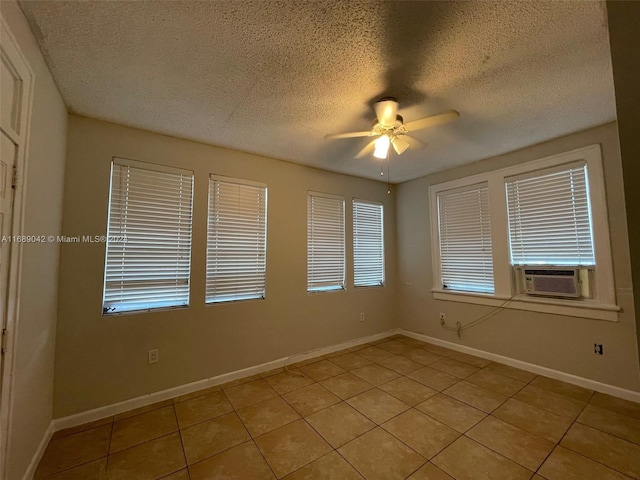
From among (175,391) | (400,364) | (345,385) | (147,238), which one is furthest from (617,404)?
(147,238)

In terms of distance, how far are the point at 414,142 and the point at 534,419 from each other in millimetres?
2731

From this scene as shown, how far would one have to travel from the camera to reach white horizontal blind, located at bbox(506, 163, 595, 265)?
2.76 m

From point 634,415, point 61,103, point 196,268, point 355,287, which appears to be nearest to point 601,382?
point 634,415

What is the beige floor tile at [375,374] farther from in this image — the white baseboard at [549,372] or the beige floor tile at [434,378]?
the white baseboard at [549,372]

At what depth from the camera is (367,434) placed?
2.05 m

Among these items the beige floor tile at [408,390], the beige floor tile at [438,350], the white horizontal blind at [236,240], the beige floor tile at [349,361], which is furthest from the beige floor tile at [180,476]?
the beige floor tile at [438,350]

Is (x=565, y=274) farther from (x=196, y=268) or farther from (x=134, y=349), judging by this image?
(x=134, y=349)

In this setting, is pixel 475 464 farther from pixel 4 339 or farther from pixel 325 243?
pixel 4 339

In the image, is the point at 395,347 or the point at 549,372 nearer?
the point at 549,372

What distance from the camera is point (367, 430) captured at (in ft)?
6.88

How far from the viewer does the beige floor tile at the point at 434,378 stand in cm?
279

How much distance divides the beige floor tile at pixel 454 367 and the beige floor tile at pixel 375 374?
0.59 m

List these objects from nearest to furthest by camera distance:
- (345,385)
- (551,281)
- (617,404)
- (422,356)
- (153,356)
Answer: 1. (617,404)
2. (153,356)
3. (345,385)
4. (551,281)
5. (422,356)

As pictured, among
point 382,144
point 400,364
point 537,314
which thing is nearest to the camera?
point 382,144
